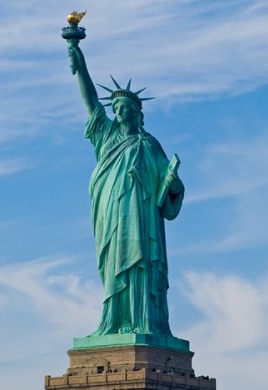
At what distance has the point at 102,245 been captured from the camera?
162ft

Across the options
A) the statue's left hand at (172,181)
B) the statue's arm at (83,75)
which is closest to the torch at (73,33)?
the statue's arm at (83,75)

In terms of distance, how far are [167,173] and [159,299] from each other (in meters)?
3.90

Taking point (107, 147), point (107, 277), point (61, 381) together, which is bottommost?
point (61, 381)

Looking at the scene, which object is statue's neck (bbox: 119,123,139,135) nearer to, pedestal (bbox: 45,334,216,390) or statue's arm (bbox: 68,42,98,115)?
statue's arm (bbox: 68,42,98,115)

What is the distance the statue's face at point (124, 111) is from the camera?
5047cm

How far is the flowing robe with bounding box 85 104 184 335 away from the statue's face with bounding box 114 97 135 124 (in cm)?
50

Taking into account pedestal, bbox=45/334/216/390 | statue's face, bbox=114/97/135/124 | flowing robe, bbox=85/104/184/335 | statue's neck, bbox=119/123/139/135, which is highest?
statue's face, bbox=114/97/135/124

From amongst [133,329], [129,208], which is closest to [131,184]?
[129,208]

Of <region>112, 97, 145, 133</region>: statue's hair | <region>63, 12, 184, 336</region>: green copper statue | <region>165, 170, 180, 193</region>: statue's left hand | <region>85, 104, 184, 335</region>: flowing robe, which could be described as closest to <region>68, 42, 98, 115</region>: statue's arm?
<region>63, 12, 184, 336</region>: green copper statue

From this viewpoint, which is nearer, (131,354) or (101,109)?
(131,354)

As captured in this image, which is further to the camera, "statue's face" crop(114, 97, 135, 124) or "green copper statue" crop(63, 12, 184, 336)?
"statue's face" crop(114, 97, 135, 124)

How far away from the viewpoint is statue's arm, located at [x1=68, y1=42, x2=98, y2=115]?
167 ft

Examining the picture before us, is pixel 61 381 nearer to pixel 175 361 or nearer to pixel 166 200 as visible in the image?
pixel 175 361

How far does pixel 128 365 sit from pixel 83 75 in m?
9.62
